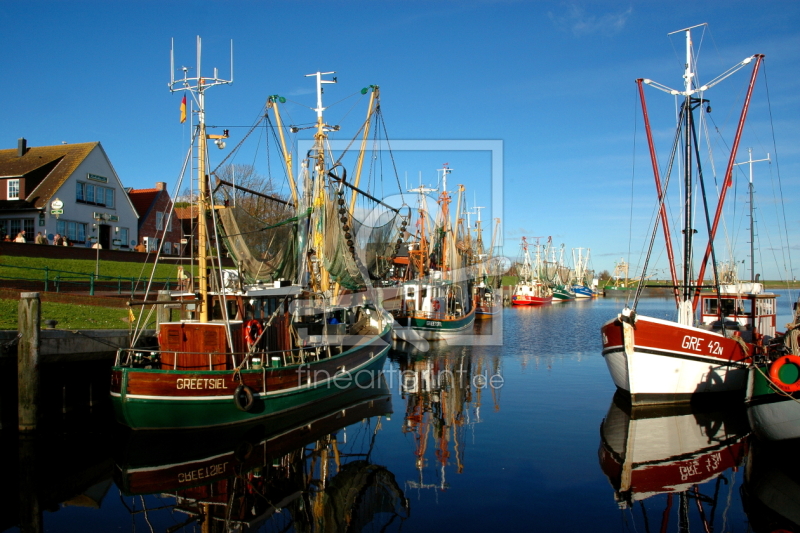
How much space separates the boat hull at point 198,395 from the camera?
1577 centimetres

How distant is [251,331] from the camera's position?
60.0 feet

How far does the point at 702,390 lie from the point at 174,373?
53.4 ft

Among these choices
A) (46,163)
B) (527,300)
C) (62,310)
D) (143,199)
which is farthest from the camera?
(527,300)

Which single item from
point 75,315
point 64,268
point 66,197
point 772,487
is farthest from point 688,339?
point 66,197

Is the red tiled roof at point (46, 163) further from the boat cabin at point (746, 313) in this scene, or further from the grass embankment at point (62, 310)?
the boat cabin at point (746, 313)

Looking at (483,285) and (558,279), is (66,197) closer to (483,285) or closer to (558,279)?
(483,285)

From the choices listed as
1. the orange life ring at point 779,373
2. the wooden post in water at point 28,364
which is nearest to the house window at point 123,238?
the wooden post in water at point 28,364

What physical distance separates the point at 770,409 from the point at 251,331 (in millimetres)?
13935

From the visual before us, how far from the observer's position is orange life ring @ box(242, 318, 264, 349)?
1811cm

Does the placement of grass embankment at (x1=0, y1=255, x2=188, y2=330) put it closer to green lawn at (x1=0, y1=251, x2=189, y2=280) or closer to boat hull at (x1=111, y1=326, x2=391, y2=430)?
green lawn at (x1=0, y1=251, x2=189, y2=280)

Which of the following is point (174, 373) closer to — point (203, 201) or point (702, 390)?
point (203, 201)

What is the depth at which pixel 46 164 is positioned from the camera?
4419 cm

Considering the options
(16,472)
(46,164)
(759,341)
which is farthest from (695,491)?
(46,164)

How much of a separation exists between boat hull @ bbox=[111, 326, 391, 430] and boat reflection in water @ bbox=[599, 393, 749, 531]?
9.00 metres
